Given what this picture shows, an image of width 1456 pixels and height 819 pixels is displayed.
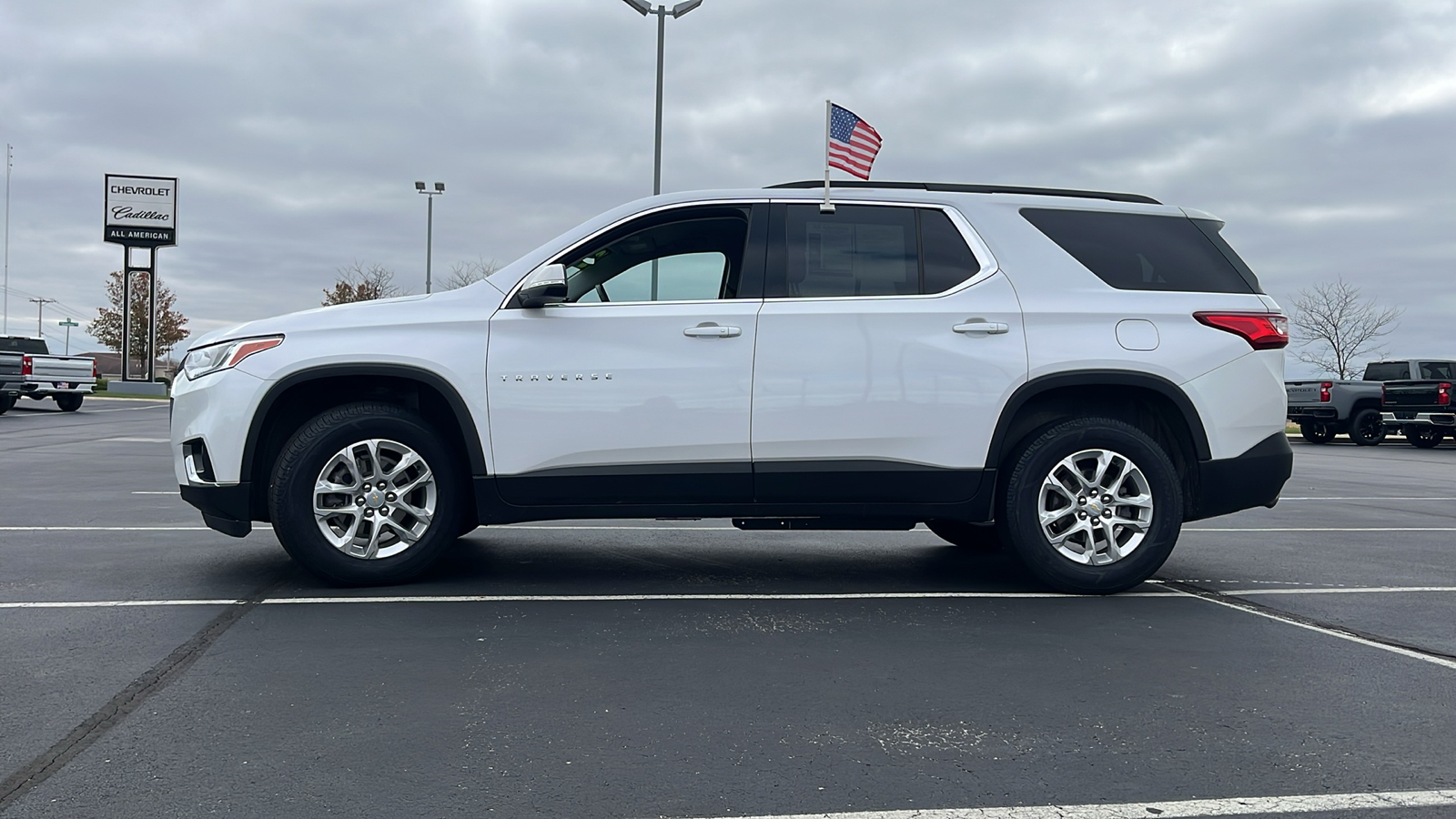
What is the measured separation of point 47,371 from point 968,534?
1081 inches

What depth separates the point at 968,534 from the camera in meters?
7.14

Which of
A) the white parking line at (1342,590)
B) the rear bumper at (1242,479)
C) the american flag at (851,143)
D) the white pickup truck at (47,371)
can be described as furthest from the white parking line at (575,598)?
the white pickup truck at (47,371)

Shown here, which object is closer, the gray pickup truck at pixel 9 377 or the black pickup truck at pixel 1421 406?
the black pickup truck at pixel 1421 406

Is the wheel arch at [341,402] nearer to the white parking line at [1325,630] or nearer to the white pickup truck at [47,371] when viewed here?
the white parking line at [1325,630]

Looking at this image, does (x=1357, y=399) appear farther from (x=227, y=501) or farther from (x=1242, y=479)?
(x=227, y=501)

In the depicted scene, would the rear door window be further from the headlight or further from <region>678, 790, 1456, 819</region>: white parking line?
<region>678, 790, 1456, 819</region>: white parking line

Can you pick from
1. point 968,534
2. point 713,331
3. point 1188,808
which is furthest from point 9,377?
point 1188,808

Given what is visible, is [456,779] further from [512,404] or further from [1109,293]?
[1109,293]

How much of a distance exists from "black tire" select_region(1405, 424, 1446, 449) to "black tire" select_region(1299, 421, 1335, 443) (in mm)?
1604

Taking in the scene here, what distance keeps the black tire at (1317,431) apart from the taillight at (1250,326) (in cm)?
2327

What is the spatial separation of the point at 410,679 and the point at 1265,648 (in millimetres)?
3300

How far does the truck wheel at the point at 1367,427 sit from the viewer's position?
25.8 metres

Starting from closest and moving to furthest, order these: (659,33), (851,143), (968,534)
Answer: (968,534)
(851,143)
(659,33)

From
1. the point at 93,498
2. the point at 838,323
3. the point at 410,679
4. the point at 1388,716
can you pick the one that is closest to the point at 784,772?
the point at 410,679
